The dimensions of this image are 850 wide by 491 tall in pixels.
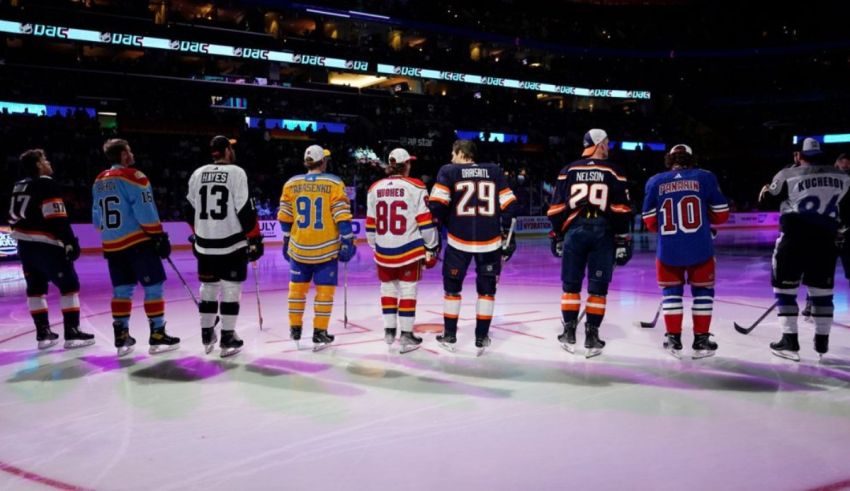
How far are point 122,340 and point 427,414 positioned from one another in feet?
9.91

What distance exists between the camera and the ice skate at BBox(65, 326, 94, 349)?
577 cm

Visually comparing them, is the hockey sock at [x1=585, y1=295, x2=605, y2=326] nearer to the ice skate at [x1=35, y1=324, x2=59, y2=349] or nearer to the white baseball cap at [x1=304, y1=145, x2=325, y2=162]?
the white baseball cap at [x1=304, y1=145, x2=325, y2=162]

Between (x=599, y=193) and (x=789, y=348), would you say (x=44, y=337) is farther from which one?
(x=789, y=348)

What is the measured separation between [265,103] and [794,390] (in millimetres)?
27679

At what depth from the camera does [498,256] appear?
5.53 meters

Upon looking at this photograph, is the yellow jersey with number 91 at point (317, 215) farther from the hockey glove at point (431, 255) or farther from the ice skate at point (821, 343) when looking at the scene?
the ice skate at point (821, 343)

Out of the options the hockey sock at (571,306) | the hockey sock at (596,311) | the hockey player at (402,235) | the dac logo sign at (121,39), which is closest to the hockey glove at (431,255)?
the hockey player at (402,235)

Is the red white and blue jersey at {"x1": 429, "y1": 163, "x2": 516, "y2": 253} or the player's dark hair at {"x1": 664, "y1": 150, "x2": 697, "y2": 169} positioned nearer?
the player's dark hair at {"x1": 664, "y1": 150, "x2": 697, "y2": 169}

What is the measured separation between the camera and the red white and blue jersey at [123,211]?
5.39 metres

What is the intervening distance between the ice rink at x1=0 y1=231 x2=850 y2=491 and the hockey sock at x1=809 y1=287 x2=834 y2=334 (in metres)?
0.30

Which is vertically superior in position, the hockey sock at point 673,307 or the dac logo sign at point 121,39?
the dac logo sign at point 121,39

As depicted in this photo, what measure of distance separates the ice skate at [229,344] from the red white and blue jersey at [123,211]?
3.45 feet

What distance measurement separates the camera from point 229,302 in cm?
539

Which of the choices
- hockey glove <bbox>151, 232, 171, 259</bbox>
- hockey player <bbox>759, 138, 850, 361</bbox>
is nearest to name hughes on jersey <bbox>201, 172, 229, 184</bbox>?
hockey glove <bbox>151, 232, 171, 259</bbox>
